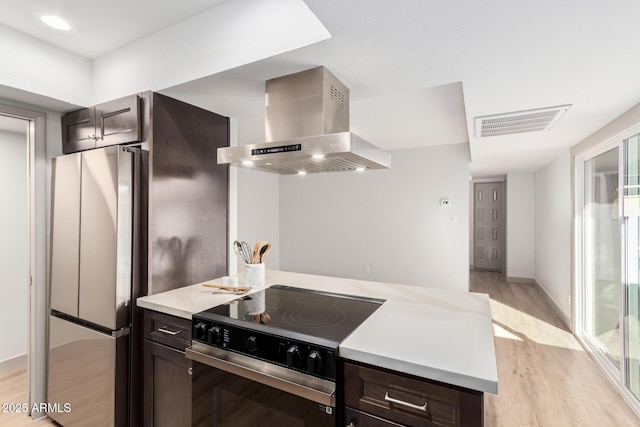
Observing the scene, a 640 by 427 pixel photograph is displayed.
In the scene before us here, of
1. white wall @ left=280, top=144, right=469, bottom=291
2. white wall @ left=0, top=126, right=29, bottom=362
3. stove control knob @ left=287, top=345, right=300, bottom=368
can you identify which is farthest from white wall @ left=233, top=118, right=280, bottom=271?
stove control knob @ left=287, top=345, right=300, bottom=368

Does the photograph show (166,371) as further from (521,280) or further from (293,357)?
(521,280)

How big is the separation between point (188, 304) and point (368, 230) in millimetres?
4086

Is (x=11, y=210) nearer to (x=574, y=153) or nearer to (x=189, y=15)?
(x=189, y=15)

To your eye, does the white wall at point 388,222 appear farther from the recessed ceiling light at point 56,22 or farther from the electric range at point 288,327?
the recessed ceiling light at point 56,22

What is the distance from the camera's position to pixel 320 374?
3.73 feet

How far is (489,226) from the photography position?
726 centimetres

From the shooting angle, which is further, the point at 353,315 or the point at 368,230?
the point at 368,230

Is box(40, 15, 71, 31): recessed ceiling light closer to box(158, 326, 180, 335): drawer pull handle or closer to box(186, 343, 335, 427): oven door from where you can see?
box(158, 326, 180, 335): drawer pull handle

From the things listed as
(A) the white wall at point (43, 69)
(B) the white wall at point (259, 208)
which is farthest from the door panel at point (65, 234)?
(B) the white wall at point (259, 208)

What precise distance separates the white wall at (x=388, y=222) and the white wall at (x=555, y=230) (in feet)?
3.77

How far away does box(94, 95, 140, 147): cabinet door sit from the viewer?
187 centimetres

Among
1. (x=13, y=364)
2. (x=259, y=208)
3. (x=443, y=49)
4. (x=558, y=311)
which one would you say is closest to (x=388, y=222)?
(x=259, y=208)

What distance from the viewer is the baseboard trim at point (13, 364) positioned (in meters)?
2.71

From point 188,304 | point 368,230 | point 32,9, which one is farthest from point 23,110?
point 368,230
